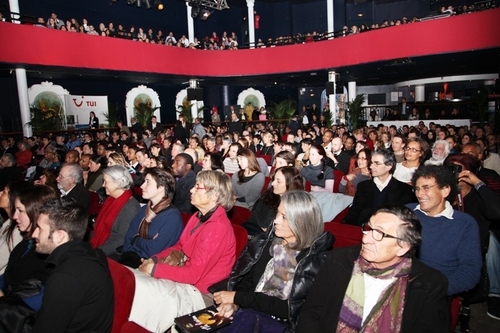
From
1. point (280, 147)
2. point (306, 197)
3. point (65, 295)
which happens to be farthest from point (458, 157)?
point (280, 147)

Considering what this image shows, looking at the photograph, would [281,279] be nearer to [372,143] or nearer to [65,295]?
[65,295]

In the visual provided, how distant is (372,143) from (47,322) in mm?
8622

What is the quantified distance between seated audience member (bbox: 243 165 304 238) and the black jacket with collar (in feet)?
2.97

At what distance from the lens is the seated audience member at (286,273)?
229 centimetres

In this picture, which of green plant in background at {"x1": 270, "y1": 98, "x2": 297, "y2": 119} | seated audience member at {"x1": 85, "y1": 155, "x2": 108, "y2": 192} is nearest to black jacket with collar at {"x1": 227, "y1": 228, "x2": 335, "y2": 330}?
seated audience member at {"x1": 85, "y1": 155, "x2": 108, "y2": 192}

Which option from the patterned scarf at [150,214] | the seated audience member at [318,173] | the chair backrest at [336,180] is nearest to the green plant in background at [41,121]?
the seated audience member at [318,173]

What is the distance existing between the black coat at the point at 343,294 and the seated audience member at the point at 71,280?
111 centimetres

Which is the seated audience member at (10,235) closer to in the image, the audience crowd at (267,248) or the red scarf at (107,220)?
the audience crowd at (267,248)

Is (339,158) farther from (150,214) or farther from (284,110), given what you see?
(284,110)

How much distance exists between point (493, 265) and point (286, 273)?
6.72 ft

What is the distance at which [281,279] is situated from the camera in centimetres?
248

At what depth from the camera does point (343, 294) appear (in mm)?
2055

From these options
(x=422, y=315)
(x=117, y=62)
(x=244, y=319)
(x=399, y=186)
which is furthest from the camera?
(x=117, y=62)

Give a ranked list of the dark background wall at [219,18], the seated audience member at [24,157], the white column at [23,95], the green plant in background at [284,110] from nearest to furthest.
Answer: the seated audience member at [24,157]
the white column at [23,95]
the dark background wall at [219,18]
the green plant in background at [284,110]
